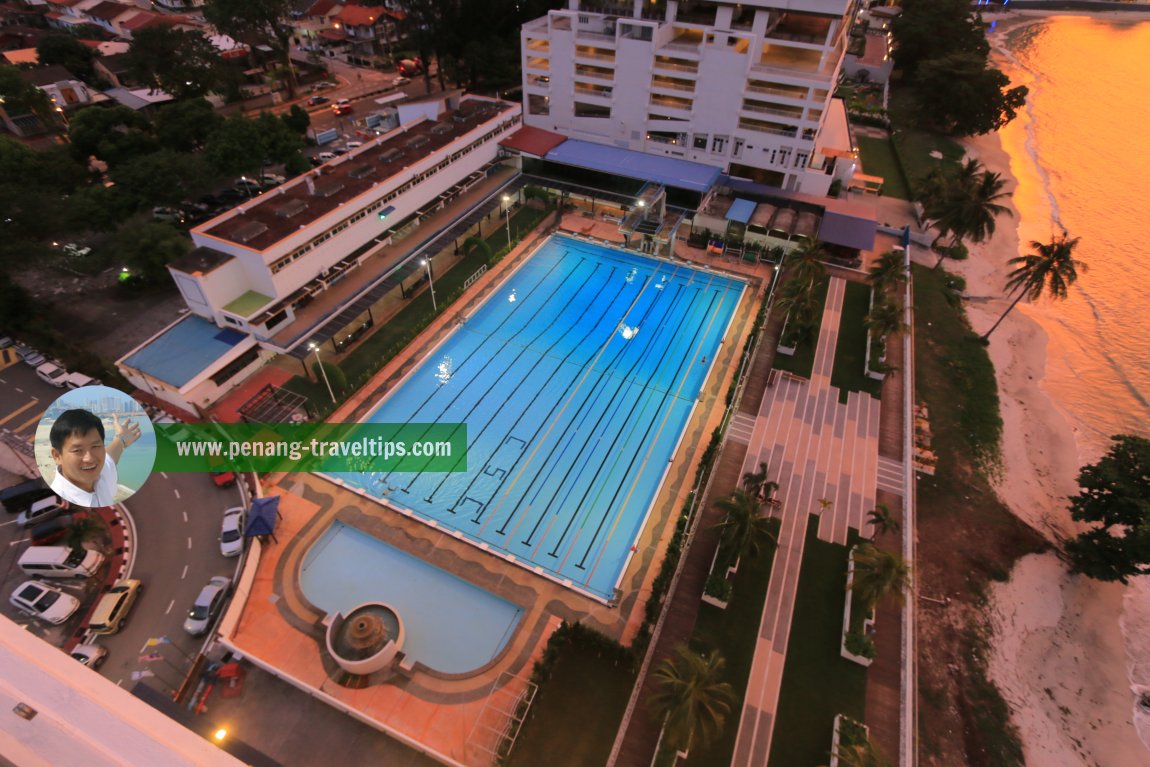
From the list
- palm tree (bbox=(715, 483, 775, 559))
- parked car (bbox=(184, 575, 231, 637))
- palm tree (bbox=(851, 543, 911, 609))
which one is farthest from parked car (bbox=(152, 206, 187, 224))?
palm tree (bbox=(851, 543, 911, 609))

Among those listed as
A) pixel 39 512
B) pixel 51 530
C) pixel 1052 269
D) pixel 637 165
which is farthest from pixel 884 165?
pixel 39 512

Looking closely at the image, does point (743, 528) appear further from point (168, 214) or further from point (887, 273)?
point (168, 214)

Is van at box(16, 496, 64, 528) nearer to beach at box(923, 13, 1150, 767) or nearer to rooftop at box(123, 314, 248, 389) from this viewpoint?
rooftop at box(123, 314, 248, 389)

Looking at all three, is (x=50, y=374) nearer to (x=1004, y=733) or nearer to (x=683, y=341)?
(x=683, y=341)

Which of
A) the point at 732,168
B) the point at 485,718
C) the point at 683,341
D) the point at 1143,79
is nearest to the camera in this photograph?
the point at 485,718

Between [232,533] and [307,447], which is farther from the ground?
[307,447]

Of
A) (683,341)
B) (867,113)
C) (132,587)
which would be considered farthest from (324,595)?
(867,113)

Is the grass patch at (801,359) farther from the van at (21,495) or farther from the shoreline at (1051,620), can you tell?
the van at (21,495)
